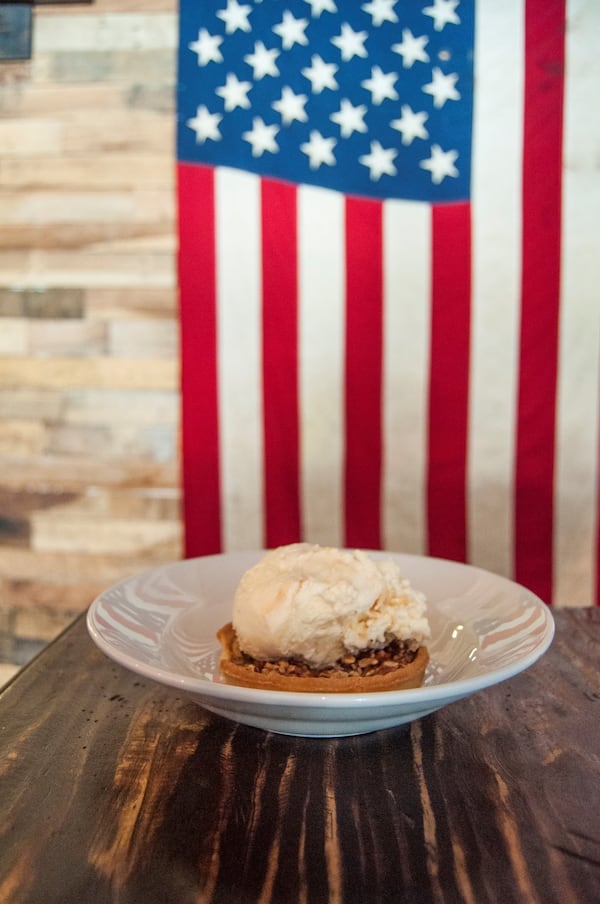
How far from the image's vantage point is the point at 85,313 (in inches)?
85.4

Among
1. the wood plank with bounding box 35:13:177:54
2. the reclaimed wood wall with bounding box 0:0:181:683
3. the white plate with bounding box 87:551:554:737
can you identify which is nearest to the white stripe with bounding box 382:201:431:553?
the reclaimed wood wall with bounding box 0:0:181:683

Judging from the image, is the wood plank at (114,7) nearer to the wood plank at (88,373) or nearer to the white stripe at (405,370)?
the white stripe at (405,370)

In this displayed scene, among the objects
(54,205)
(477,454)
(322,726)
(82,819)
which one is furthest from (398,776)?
(54,205)

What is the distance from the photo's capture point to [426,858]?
576mm

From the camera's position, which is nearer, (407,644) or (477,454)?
(407,644)

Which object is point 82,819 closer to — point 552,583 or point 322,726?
point 322,726

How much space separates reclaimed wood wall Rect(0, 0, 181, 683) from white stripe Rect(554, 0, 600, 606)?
3.47 ft

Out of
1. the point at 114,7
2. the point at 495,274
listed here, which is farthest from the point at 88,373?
Answer: the point at 495,274

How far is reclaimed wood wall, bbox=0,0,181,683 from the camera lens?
210cm

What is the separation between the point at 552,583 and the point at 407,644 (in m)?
1.40

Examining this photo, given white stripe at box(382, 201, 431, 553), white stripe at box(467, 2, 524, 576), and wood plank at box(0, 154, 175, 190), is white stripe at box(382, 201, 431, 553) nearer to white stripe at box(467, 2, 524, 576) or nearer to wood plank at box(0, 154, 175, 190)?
white stripe at box(467, 2, 524, 576)

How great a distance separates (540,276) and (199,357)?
939mm

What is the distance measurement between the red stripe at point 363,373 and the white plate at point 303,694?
970 mm

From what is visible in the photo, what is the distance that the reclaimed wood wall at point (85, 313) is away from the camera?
82.5 inches
